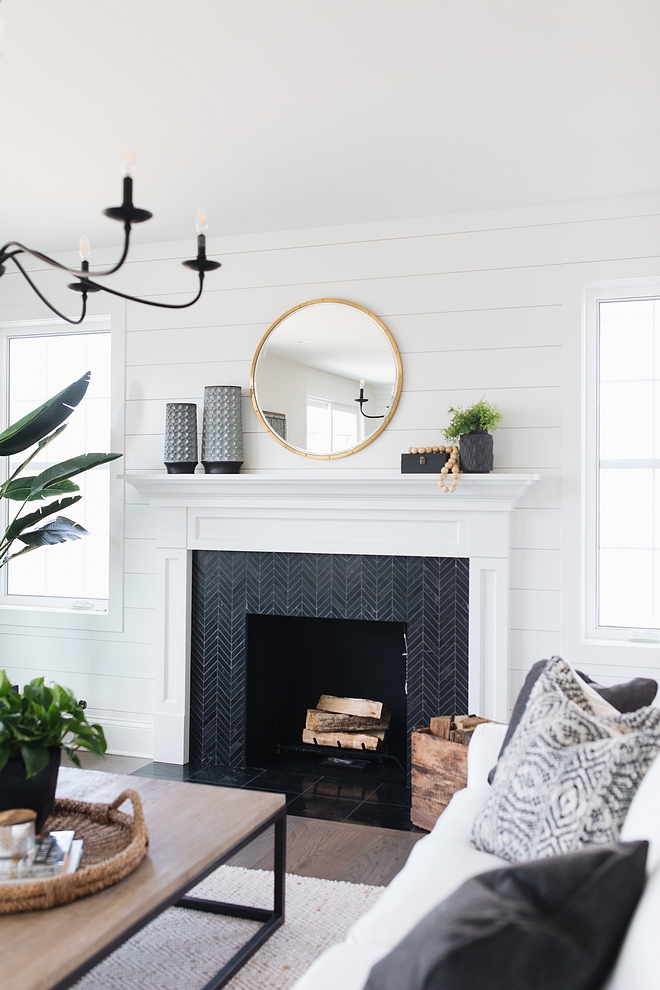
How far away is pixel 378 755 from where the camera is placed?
397cm

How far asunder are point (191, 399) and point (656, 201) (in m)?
2.31

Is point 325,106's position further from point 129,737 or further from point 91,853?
point 129,737

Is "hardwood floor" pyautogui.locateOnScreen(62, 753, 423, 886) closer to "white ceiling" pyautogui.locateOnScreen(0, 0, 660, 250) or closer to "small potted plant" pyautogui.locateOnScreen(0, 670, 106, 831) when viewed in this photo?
"small potted plant" pyautogui.locateOnScreen(0, 670, 106, 831)

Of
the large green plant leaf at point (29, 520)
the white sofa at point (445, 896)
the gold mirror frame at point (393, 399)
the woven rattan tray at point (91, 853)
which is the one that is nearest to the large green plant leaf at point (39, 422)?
the large green plant leaf at point (29, 520)

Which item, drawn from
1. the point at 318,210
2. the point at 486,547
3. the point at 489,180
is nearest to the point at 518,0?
the point at 489,180

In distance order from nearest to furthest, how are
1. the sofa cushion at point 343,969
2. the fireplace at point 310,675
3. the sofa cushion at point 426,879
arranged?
1. the sofa cushion at point 343,969
2. the sofa cushion at point 426,879
3. the fireplace at point 310,675

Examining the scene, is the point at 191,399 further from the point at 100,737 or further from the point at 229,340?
the point at 100,737

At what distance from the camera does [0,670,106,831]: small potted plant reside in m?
1.81

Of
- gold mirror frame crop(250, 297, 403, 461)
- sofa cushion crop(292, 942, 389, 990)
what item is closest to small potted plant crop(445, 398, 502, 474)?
gold mirror frame crop(250, 297, 403, 461)

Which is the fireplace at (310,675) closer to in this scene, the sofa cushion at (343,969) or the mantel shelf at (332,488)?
the mantel shelf at (332,488)

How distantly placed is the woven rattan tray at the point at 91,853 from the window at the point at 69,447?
230 centimetres

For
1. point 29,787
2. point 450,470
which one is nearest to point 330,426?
point 450,470

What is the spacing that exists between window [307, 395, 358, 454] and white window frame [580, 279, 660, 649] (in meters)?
1.04

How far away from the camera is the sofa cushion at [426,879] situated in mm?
1466
